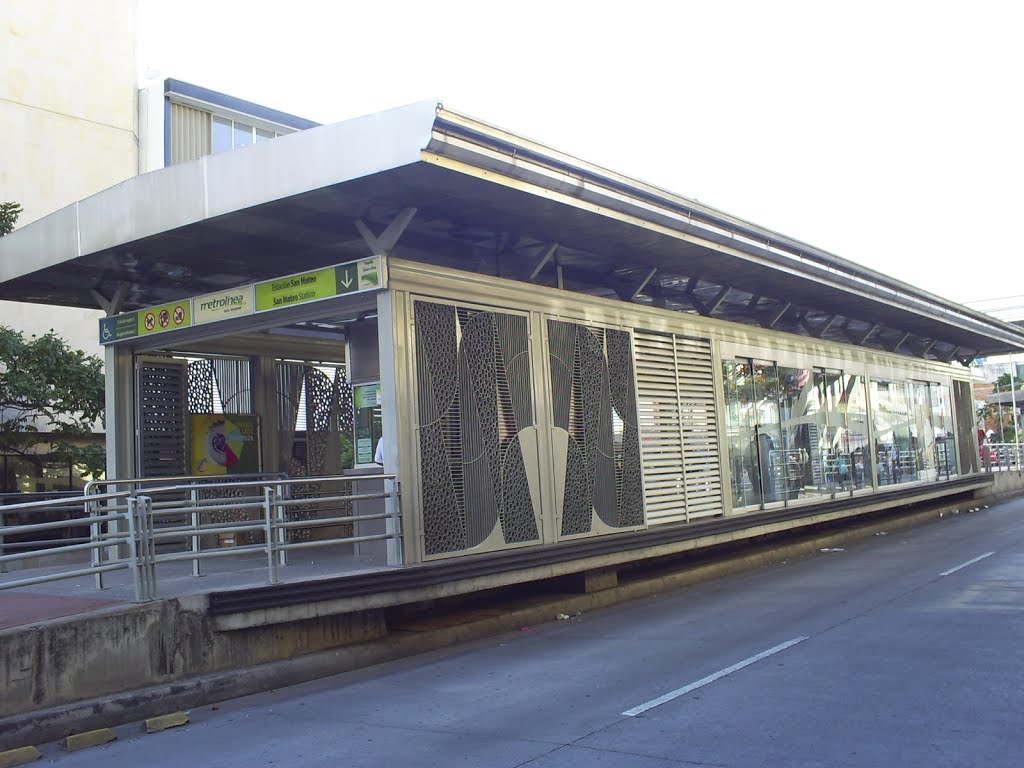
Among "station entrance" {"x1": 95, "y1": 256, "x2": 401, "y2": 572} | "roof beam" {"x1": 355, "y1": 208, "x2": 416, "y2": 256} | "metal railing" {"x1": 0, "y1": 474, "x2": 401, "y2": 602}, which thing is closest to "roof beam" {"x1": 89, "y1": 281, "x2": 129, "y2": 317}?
"station entrance" {"x1": 95, "y1": 256, "x2": 401, "y2": 572}

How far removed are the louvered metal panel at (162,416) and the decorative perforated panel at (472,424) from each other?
5.08 m

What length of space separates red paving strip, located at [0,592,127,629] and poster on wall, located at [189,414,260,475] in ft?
A: 16.8

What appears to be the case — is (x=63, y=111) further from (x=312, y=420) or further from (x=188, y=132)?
(x=312, y=420)

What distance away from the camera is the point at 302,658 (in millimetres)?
8984

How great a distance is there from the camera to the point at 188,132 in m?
32.7

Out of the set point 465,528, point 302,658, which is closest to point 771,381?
point 465,528

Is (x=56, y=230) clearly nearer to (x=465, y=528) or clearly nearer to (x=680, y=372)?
(x=465, y=528)

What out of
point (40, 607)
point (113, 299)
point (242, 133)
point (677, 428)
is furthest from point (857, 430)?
point (242, 133)

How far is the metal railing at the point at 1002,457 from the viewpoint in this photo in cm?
3266

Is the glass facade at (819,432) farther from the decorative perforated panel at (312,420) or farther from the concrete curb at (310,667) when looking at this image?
the decorative perforated panel at (312,420)

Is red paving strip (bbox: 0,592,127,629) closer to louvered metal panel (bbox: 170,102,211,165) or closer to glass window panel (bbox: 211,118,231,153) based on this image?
louvered metal panel (bbox: 170,102,211,165)

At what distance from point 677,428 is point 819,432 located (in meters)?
5.80

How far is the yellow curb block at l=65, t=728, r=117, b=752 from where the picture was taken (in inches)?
267

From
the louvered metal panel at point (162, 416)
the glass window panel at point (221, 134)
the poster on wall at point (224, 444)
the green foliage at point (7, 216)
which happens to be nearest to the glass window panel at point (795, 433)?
the poster on wall at point (224, 444)
